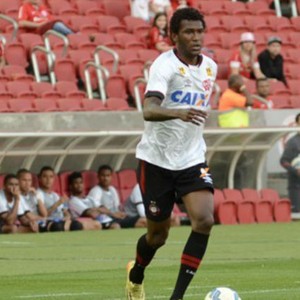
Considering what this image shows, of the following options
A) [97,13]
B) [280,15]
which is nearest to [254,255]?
[97,13]

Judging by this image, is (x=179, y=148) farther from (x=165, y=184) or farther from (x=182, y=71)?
(x=182, y=71)

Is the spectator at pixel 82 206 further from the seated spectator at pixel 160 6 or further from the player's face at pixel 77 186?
the seated spectator at pixel 160 6

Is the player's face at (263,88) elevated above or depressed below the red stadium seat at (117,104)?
below

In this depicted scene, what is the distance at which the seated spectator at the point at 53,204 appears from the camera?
19.6m

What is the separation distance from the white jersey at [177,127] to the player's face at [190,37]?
3.9 inches

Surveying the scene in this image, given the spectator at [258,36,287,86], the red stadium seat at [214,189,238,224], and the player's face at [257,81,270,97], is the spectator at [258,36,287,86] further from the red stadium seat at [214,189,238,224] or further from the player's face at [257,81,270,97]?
the red stadium seat at [214,189,238,224]

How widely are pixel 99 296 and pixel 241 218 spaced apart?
11.8 metres

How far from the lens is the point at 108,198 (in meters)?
20.5

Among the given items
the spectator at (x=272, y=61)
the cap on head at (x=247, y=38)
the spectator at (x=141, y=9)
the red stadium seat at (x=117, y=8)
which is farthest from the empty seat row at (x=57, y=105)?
the red stadium seat at (x=117, y=8)

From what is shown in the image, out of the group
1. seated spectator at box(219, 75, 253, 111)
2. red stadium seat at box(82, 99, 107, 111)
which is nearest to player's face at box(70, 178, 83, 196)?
red stadium seat at box(82, 99, 107, 111)

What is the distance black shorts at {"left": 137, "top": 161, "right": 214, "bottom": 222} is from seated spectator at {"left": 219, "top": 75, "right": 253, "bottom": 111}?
11.9 meters

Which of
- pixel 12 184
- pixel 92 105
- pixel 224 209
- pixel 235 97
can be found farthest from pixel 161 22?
pixel 12 184

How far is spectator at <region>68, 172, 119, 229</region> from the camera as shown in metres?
20.2

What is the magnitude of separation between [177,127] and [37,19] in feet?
46.5
